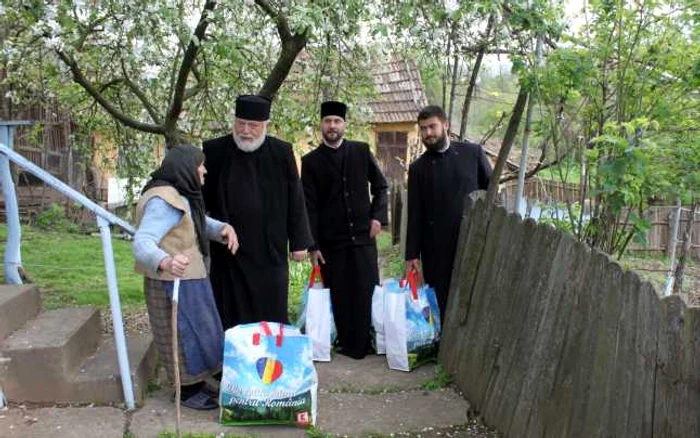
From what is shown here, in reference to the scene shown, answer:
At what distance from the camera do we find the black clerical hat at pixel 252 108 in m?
4.09

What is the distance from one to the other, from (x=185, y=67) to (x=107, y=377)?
8.18 feet

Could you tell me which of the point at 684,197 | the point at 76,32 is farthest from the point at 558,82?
the point at 76,32

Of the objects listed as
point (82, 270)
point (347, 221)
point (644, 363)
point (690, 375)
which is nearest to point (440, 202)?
point (347, 221)

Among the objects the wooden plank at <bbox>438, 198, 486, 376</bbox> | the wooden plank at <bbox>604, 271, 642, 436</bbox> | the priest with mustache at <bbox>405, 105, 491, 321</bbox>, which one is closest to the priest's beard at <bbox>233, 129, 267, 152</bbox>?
the priest with mustache at <bbox>405, 105, 491, 321</bbox>

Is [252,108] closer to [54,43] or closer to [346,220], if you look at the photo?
[346,220]

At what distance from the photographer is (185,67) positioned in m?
5.11

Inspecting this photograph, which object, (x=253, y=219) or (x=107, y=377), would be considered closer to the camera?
(x=107, y=377)

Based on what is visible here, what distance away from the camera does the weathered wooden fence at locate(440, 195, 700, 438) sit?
2.16 meters

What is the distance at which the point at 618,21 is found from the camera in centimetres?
322

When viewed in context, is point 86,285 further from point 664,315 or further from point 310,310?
point 664,315

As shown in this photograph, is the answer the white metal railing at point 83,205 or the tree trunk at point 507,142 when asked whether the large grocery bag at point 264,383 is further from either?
the tree trunk at point 507,142

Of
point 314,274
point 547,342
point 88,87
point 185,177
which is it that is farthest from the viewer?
point 88,87

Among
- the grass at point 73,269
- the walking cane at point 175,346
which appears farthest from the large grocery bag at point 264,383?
the grass at point 73,269

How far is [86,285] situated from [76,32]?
3281 mm
